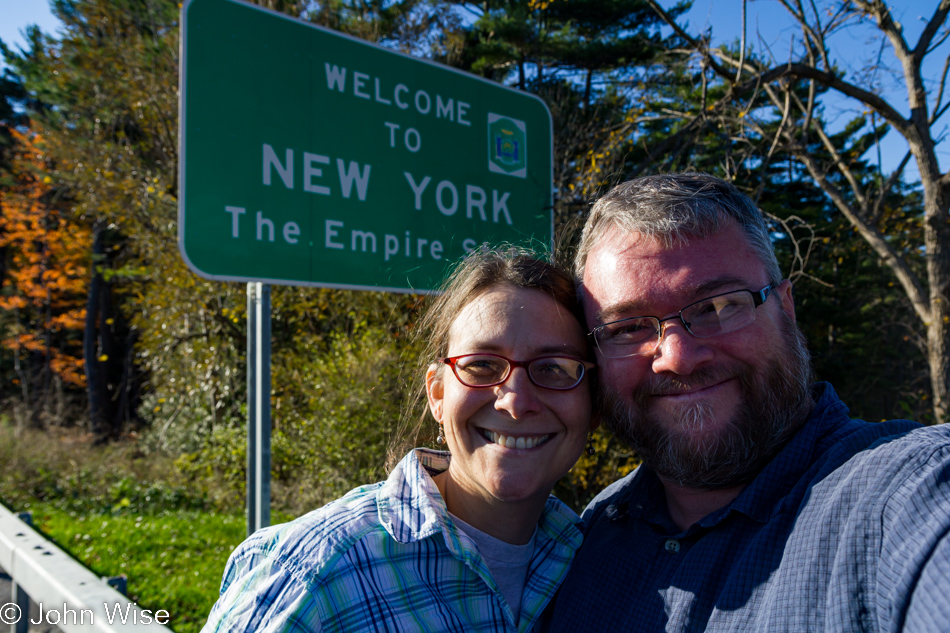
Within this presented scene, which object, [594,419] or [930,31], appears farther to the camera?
[930,31]

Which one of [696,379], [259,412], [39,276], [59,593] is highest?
[39,276]

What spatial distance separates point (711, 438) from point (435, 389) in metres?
0.69

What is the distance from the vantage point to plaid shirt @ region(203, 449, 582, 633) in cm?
124

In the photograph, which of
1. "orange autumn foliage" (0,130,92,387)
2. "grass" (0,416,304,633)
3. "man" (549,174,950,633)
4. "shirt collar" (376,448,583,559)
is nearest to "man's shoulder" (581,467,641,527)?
"man" (549,174,950,633)

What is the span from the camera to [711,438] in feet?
4.84

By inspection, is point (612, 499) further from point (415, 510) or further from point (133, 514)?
point (133, 514)

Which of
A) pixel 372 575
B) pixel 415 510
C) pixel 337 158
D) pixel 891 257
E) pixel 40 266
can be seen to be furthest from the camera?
pixel 40 266

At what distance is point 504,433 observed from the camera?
1.53 m

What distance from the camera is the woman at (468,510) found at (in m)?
1.28

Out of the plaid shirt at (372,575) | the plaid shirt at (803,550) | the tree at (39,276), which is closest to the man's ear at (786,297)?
the plaid shirt at (803,550)

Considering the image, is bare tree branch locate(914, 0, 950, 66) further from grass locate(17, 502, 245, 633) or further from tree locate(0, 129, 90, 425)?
tree locate(0, 129, 90, 425)

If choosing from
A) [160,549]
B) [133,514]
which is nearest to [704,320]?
[160,549]

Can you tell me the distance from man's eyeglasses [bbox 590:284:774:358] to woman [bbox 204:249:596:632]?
5.2 inches

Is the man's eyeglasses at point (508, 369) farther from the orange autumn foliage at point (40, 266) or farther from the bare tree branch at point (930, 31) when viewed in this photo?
the orange autumn foliage at point (40, 266)
